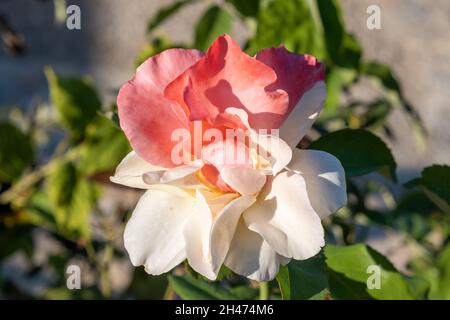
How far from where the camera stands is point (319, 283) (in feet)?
1.54

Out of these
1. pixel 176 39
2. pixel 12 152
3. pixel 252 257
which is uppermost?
pixel 252 257

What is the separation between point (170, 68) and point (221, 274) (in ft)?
0.52

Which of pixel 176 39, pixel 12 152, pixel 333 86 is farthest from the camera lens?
pixel 176 39

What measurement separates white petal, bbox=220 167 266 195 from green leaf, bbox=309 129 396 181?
0.10 m

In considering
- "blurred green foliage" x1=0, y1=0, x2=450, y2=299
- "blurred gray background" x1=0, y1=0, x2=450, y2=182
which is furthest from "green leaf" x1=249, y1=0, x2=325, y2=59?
"blurred gray background" x1=0, y1=0, x2=450, y2=182

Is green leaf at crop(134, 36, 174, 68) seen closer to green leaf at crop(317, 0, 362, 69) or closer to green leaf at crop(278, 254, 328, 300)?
green leaf at crop(317, 0, 362, 69)

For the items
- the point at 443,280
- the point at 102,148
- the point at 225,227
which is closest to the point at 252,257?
the point at 225,227

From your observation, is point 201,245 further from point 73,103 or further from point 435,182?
Result: point 73,103

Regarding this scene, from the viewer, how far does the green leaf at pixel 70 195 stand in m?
0.81

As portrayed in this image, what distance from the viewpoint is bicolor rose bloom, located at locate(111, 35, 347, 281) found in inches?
16.0

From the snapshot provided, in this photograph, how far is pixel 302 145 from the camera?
517 mm

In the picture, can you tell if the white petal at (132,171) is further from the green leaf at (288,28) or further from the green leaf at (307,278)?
the green leaf at (288,28)

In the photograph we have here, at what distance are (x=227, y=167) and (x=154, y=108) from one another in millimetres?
63

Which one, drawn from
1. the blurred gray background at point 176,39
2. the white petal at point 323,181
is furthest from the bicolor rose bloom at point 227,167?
the blurred gray background at point 176,39
